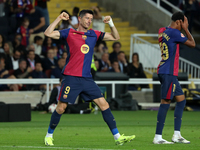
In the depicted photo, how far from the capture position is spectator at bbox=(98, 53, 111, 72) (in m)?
18.6

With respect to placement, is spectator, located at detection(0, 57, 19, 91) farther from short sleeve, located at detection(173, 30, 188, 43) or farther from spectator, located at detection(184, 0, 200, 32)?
short sleeve, located at detection(173, 30, 188, 43)

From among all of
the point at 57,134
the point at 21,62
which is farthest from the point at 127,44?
the point at 57,134

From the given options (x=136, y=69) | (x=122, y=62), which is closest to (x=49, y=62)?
(x=122, y=62)

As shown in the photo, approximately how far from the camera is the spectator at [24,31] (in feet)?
64.0

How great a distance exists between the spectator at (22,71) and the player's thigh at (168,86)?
32.3 feet

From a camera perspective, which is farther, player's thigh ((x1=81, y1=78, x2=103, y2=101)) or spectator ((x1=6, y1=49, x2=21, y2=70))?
spectator ((x1=6, y1=49, x2=21, y2=70))

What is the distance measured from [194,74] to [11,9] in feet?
28.0

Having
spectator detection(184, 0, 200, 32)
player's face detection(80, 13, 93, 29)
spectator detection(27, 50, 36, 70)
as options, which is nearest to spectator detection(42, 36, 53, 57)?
spectator detection(27, 50, 36, 70)

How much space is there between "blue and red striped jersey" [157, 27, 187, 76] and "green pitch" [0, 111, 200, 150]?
1310mm

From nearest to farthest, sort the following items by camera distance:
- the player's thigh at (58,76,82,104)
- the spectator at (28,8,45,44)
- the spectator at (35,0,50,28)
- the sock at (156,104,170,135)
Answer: the player's thigh at (58,76,82,104)
the sock at (156,104,170,135)
the spectator at (28,8,45,44)
the spectator at (35,0,50,28)

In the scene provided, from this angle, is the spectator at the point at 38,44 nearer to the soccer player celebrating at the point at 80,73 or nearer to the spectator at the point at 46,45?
A: the spectator at the point at 46,45

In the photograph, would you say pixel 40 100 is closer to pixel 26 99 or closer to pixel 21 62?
pixel 26 99

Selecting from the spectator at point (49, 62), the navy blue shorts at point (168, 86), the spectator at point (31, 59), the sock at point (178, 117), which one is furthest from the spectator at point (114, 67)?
the navy blue shorts at point (168, 86)

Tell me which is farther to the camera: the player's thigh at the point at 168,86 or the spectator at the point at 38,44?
the spectator at the point at 38,44
